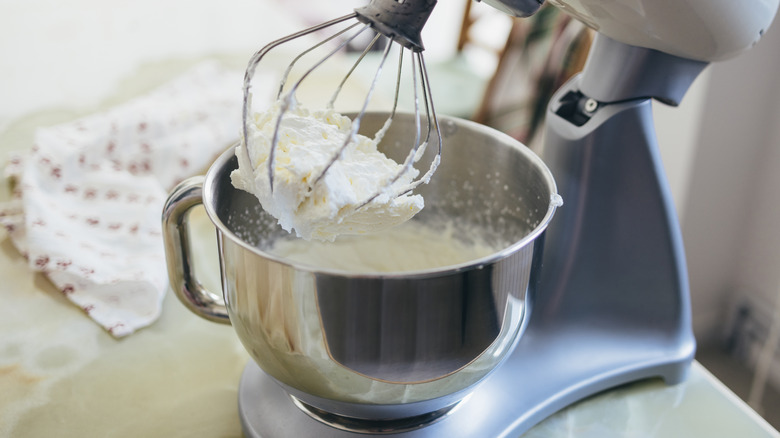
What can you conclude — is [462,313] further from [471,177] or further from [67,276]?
[67,276]

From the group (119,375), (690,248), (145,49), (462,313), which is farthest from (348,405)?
(690,248)

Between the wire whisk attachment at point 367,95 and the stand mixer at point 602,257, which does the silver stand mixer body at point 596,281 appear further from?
the wire whisk attachment at point 367,95

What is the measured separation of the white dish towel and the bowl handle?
12 cm

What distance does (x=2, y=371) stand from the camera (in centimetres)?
51

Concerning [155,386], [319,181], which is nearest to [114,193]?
[155,386]

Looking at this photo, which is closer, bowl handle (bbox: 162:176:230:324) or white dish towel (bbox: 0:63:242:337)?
bowl handle (bbox: 162:176:230:324)

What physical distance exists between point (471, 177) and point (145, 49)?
30.1 inches

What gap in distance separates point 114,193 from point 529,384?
0.48m

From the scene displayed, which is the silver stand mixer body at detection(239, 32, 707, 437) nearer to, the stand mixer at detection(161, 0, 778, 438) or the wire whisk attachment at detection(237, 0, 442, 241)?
the stand mixer at detection(161, 0, 778, 438)

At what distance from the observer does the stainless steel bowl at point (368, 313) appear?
13.7 inches

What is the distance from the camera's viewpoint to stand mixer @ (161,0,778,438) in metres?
0.41

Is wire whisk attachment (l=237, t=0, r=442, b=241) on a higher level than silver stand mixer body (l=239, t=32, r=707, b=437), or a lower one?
higher

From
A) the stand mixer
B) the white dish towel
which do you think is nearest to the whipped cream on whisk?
the stand mixer

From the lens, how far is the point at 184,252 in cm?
47
